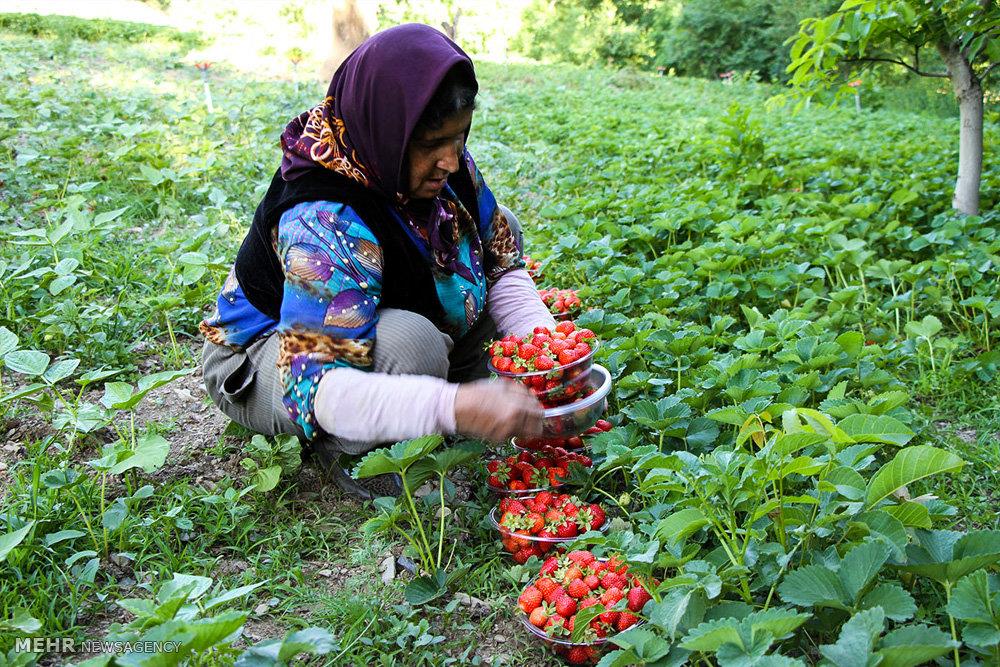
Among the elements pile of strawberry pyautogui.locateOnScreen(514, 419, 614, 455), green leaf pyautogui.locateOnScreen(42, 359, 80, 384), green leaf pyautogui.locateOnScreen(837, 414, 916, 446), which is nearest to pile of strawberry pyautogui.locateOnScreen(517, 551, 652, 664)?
pile of strawberry pyautogui.locateOnScreen(514, 419, 614, 455)

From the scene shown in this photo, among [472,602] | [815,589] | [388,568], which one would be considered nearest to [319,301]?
[388,568]

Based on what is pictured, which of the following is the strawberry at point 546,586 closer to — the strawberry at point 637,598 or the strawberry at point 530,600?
the strawberry at point 530,600

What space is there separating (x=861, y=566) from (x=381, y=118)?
4.57 ft

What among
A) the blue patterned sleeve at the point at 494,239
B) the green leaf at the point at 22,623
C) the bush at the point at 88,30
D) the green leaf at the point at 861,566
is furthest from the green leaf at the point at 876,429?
the bush at the point at 88,30

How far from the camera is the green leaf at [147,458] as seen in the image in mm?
1902

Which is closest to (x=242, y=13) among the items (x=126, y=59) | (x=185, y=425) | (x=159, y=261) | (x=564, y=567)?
(x=126, y=59)

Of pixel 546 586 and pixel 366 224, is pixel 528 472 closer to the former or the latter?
pixel 546 586

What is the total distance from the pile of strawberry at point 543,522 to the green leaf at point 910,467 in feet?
2.21

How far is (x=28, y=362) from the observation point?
2152 mm

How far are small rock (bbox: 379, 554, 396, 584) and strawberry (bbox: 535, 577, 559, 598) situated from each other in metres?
0.42

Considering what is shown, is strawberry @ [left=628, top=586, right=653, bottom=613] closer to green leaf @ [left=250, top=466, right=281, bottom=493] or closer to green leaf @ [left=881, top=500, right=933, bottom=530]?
green leaf @ [left=881, top=500, right=933, bottom=530]

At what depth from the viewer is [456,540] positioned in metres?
2.06

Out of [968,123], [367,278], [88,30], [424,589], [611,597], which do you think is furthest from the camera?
[88,30]

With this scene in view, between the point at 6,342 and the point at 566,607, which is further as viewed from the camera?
the point at 6,342
